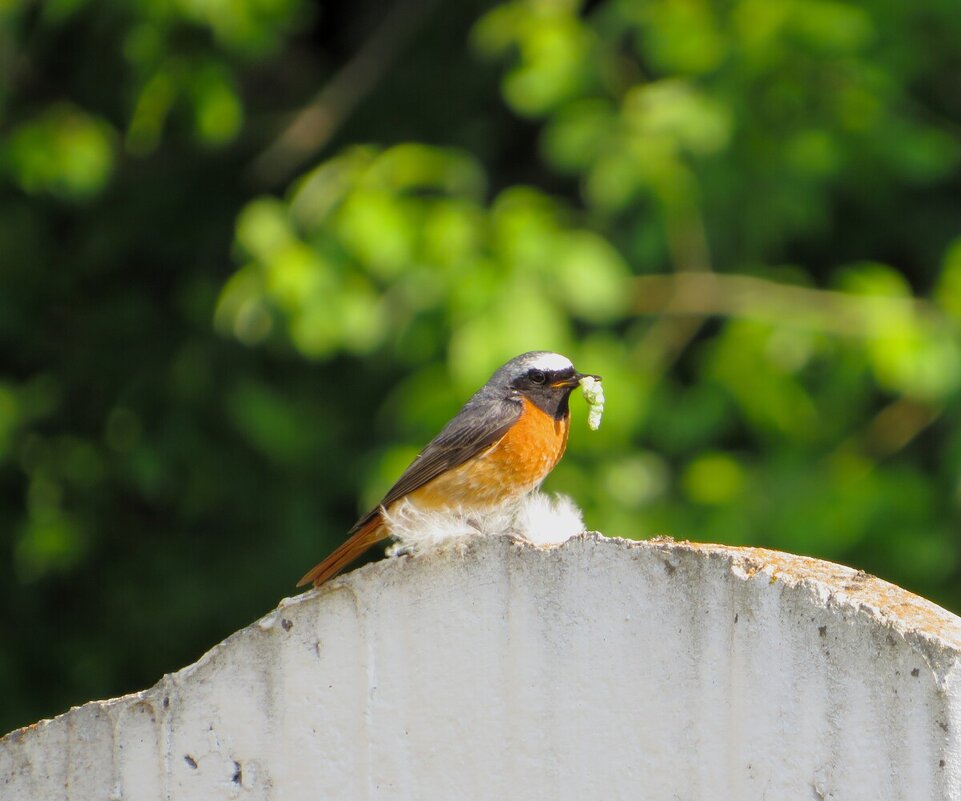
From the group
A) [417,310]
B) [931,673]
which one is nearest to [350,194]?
[417,310]

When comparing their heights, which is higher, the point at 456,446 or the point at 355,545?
the point at 456,446

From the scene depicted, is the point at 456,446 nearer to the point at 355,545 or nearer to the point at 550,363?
the point at 550,363

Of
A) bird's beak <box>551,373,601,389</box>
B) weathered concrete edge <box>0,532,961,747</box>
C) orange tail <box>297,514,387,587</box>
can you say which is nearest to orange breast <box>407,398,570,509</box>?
bird's beak <box>551,373,601,389</box>

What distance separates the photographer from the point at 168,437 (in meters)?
6.51

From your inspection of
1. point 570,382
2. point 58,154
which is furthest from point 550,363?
point 58,154

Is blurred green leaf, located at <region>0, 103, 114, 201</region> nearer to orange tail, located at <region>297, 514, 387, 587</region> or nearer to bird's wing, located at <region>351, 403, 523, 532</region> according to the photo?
bird's wing, located at <region>351, 403, 523, 532</region>

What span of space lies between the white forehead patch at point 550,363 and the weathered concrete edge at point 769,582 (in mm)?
2024

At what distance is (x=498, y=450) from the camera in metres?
4.02

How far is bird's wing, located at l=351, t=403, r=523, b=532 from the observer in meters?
4.00

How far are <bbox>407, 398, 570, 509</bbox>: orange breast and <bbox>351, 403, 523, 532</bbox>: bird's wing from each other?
0.07 ft

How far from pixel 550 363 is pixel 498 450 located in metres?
0.34

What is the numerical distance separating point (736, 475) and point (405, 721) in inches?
143

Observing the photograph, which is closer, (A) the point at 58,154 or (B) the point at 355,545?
(B) the point at 355,545

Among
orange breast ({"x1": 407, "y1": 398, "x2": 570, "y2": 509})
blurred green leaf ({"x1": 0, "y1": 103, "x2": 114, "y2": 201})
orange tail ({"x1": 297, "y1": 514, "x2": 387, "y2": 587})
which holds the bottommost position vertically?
orange tail ({"x1": 297, "y1": 514, "x2": 387, "y2": 587})
